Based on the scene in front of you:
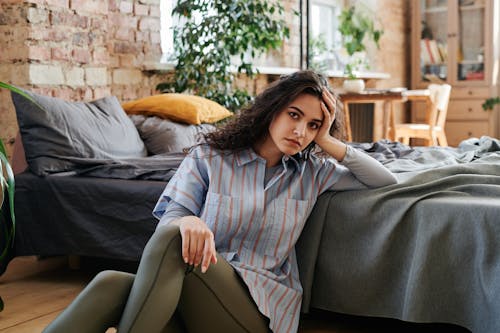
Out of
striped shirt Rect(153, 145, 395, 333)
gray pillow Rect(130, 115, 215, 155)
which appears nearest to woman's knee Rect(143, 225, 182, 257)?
striped shirt Rect(153, 145, 395, 333)

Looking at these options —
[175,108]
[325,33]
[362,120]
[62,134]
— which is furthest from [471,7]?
[62,134]

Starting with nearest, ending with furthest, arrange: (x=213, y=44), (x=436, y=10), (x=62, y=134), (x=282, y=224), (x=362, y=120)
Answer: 1. (x=282, y=224)
2. (x=62, y=134)
3. (x=213, y=44)
4. (x=362, y=120)
5. (x=436, y=10)

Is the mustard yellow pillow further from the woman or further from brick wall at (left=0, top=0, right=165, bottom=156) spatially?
the woman

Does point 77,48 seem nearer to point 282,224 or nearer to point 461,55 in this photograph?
point 282,224

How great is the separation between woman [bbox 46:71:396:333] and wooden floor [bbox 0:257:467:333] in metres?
0.51

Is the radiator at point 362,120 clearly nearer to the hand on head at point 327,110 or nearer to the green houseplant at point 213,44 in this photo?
the green houseplant at point 213,44

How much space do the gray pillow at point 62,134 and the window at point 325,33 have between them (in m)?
3.84

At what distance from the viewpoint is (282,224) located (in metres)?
2.05

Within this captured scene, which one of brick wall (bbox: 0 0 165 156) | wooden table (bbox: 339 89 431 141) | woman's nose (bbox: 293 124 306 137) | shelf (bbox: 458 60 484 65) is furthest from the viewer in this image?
shelf (bbox: 458 60 484 65)

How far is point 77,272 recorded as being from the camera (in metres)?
3.31

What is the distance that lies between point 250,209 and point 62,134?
1.48m

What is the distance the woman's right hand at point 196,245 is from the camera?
162 centimetres

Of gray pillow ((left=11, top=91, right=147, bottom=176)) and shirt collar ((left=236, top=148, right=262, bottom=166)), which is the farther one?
gray pillow ((left=11, top=91, right=147, bottom=176))

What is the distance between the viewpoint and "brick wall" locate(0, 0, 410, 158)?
147 inches
